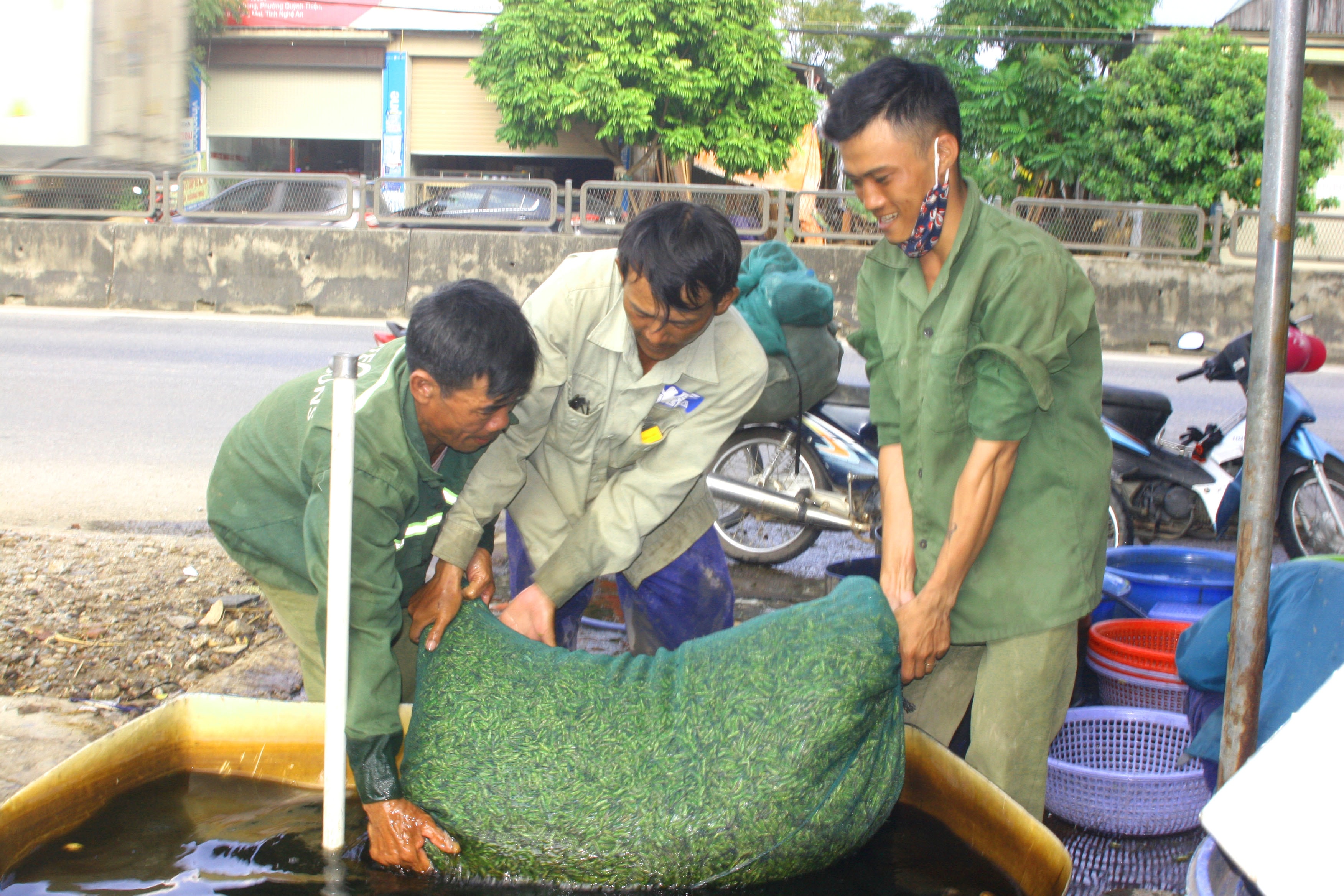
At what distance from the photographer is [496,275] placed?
35.1 ft

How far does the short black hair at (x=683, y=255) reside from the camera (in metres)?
2.22

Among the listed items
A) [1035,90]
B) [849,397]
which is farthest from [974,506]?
[1035,90]

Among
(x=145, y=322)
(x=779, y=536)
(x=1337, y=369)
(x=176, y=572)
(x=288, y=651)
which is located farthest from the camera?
(x=145, y=322)

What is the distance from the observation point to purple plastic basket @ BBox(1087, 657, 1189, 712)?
274 centimetres

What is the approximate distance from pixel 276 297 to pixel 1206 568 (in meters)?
9.39

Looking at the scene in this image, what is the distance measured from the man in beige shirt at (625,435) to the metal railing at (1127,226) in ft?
27.4

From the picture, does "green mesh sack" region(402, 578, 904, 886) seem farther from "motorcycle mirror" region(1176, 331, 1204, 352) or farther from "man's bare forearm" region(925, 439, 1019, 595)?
"motorcycle mirror" region(1176, 331, 1204, 352)

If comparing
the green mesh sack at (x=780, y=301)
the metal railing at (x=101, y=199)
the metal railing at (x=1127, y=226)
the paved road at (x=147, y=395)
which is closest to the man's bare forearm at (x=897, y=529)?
the green mesh sack at (x=780, y=301)

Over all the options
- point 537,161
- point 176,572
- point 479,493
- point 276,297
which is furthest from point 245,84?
point 479,493

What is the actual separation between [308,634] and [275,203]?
10.0 metres

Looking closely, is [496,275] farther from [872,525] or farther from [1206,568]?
[1206,568]

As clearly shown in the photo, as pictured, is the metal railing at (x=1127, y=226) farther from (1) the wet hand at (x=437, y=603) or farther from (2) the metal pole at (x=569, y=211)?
(1) the wet hand at (x=437, y=603)

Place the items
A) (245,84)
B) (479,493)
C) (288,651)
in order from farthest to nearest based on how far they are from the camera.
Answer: (245,84)
(288,651)
(479,493)

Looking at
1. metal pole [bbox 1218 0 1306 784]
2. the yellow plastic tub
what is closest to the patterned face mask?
metal pole [bbox 1218 0 1306 784]
